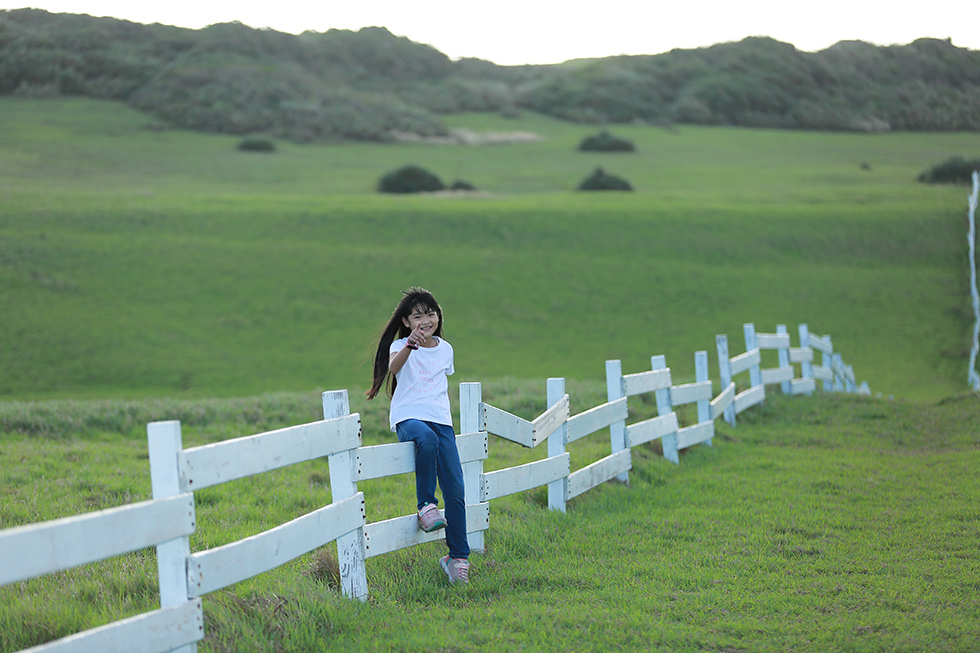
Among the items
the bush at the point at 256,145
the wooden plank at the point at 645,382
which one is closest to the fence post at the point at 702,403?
the wooden plank at the point at 645,382

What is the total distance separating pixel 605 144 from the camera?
207ft

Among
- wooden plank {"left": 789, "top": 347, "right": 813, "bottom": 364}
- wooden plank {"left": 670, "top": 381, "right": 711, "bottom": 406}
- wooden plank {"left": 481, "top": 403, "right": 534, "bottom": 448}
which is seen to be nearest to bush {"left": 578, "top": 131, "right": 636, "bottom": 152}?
wooden plank {"left": 789, "top": 347, "right": 813, "bottom": 364}

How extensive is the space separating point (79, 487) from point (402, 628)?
208 inches

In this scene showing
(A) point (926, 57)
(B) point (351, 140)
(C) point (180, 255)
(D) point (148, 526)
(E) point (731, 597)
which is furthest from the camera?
(A) point (926, 57)

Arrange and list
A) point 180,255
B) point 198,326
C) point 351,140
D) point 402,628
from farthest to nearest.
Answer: point 351,140, point 180,255, point 198,326, point 402,628

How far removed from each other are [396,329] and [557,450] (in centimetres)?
219

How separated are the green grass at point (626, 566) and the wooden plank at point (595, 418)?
65 centimetres

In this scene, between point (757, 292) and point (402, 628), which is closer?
point (402, 628)

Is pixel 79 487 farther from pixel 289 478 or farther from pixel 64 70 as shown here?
pixel 64 70

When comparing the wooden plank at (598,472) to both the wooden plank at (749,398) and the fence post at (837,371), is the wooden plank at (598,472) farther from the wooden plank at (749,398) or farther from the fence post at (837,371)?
the fence post at (837,371)

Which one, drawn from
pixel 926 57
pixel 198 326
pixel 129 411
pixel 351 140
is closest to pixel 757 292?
pixel 198 326

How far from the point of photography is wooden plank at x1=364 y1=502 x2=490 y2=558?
5.35 m

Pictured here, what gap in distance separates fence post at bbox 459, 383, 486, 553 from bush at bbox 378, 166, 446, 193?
37.9 m

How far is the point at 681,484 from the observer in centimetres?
902
